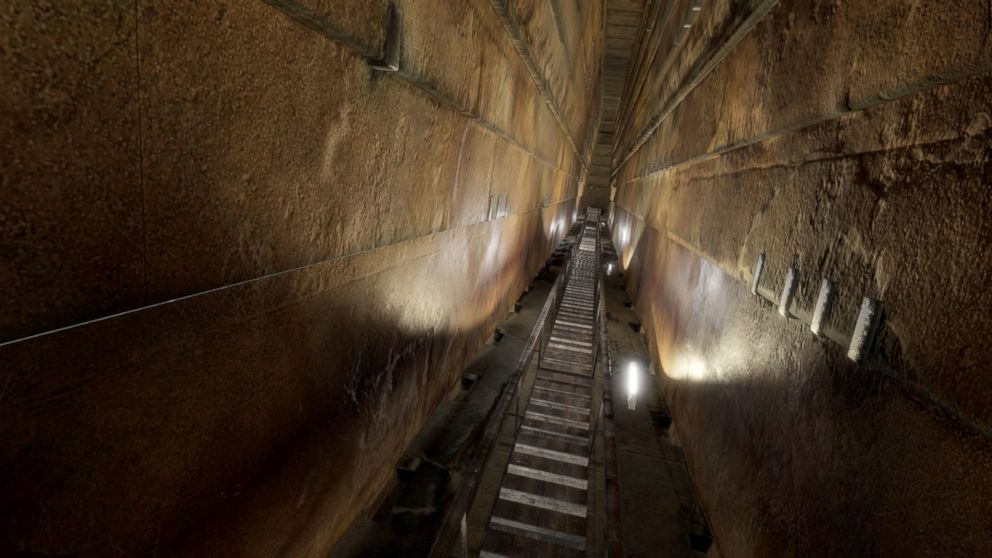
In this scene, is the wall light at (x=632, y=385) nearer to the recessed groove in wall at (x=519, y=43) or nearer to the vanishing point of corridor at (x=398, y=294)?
the vanishing point of corridor at (x=398, y=294)

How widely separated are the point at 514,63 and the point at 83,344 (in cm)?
593

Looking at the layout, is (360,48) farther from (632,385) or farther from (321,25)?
(632,385)

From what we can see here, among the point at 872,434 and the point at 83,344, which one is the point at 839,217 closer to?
the point at 872,434

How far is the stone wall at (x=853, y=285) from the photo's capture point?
154 cm

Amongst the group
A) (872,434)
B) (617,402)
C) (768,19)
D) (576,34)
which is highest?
(576,34)

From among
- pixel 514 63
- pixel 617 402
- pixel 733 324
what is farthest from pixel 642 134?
pixel 733 324


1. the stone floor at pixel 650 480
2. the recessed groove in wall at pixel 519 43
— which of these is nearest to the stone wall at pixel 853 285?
the stone floor at pixel 650 480

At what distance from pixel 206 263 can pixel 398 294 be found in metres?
1.84

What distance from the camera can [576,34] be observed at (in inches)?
445

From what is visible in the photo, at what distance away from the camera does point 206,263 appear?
180cm

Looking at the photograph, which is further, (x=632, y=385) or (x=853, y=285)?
(x=632, y=385)

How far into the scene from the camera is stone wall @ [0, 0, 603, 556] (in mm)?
1265

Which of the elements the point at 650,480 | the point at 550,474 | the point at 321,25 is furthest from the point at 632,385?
the point at 321,25

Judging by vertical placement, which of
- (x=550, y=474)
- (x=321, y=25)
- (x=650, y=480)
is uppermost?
(x=321, y=25)
